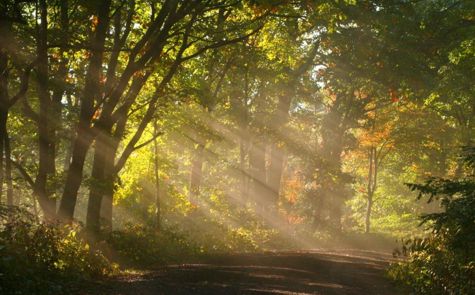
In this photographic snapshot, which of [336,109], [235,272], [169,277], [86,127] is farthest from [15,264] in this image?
[336,109]

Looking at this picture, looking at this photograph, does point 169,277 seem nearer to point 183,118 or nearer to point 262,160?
point 183,118

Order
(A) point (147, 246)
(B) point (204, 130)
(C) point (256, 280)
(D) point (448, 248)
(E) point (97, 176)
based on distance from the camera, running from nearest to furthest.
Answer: (D) point (448, 248) < (C) point (256, 280) < (E) point (97, 176) < (A) point (147, 246) < (B) point (204, 130)

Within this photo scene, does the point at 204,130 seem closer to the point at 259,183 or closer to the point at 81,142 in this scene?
the point at 81,142

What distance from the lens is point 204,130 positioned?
21.4m

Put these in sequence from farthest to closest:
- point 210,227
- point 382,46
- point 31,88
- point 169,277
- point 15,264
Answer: point 210,227 < point 382,46 < point 31,88 < point 169,277 < point 15,264

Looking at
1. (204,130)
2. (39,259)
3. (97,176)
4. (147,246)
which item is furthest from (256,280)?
(204,130)

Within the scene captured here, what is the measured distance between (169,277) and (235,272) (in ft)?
7.96

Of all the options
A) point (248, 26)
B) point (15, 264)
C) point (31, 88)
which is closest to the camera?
point (15, 264)

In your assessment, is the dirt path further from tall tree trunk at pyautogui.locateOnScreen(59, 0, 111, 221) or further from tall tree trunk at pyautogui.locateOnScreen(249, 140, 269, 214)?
tall tree trunk at pyautogui.locateOnScreen(249, 140, 269, 214)

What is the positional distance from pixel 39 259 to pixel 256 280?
5.00 m

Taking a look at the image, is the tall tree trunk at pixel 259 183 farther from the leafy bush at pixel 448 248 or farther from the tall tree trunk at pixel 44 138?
the leafy bush at pixel 448 248

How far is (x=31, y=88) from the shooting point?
701 inches

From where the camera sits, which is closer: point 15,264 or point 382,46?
point 15,264

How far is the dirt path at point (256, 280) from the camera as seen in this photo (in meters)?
10.8
